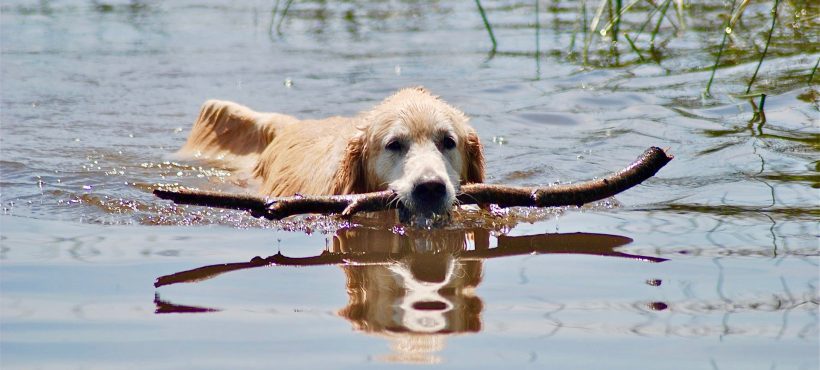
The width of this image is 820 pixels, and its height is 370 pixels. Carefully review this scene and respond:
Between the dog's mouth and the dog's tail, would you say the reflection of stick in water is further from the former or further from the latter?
the dog's tail

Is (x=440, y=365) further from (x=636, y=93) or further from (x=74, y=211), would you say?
(x=636, y=93)

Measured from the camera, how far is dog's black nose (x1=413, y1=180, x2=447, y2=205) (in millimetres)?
5430

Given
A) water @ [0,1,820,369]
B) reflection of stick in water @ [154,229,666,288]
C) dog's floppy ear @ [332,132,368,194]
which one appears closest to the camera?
water @ [0,1,820,369]

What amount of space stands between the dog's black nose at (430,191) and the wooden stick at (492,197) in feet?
0.36

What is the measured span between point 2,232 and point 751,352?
12.4 feet

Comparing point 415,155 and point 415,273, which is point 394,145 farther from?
point 415,273

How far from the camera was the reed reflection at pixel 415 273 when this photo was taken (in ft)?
12.9

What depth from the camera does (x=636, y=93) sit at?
9680 millimetres

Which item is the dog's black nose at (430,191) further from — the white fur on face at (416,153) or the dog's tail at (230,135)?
the dog's tail at (230,135)

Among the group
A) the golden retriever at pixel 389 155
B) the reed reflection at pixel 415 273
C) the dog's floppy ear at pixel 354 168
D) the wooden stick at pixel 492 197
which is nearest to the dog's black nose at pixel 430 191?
the golden retriever at pixel 389 155

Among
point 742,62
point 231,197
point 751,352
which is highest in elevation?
point 742,62

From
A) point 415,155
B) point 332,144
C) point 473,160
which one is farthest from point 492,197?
point 332,144

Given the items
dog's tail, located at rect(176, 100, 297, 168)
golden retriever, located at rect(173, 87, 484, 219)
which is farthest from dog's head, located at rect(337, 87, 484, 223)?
dog's tail, located at rect(176, 100, 297, 168)

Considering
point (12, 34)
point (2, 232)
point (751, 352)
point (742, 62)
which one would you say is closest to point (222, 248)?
point (2, 232)
